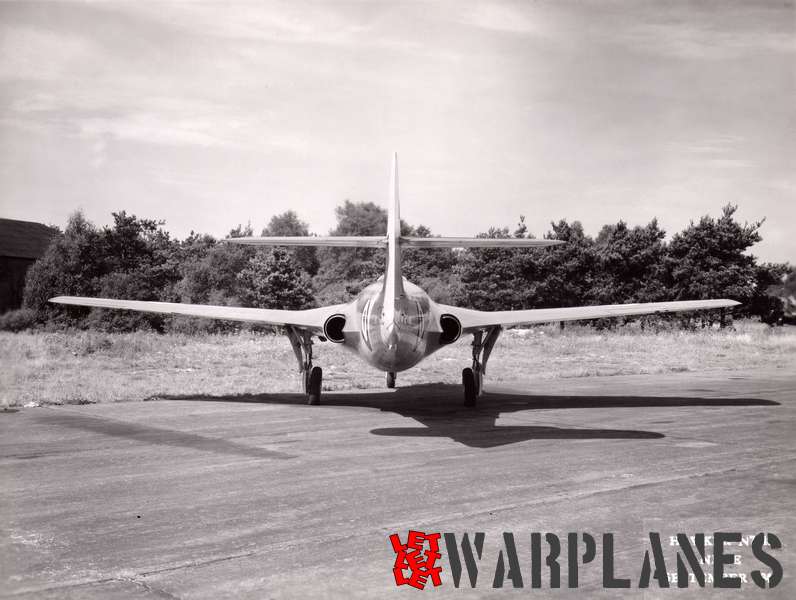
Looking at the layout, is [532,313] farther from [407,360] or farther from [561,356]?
[561,356]

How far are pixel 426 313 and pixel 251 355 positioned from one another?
1722 cm

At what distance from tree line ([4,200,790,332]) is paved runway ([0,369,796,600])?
87.1 ft

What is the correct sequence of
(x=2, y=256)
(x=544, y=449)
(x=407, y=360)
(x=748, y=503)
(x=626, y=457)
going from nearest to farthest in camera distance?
(x=748, y=503) < (x=626, y=457) < (x=544, y=449) < (x=407, y=360) < (x=2, y=256)

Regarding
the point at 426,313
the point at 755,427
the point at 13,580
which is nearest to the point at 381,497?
the point at 13,580

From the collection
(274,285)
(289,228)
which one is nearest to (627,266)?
(274,285)

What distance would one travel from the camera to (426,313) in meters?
14.6

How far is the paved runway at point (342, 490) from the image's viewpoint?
19.3ft

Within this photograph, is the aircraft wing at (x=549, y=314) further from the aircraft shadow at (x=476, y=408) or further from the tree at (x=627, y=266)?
the tree at (x=627, y=266)

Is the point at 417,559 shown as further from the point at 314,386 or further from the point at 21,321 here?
the point at 21,321

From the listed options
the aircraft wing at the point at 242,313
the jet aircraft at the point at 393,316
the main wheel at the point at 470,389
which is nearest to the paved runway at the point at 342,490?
the main wheel at the point at 470,389

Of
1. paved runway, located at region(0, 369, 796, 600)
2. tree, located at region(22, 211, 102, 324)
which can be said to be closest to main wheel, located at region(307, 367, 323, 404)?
paved runway, located at region(0, 369, 796, 600)

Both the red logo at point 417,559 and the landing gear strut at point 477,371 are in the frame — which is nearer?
the red logo at point 417,559

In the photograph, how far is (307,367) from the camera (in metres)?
18.7

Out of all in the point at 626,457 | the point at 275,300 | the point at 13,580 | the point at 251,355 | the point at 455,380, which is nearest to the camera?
the point at 13,580
